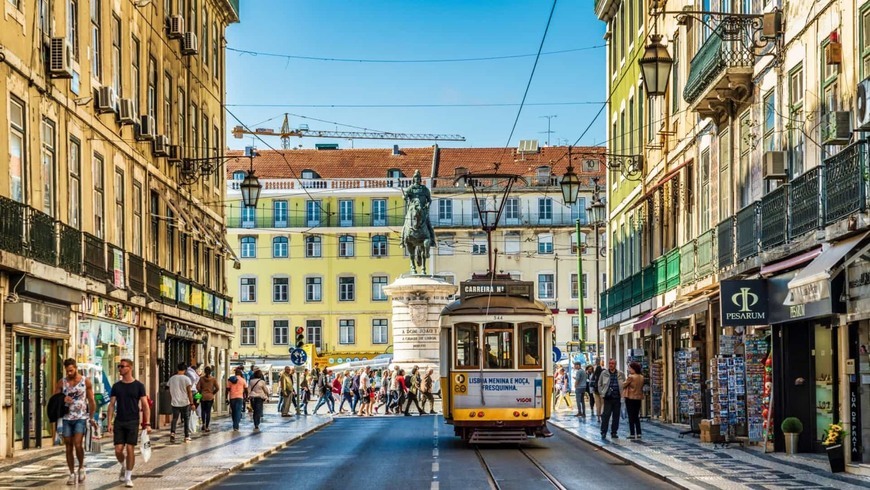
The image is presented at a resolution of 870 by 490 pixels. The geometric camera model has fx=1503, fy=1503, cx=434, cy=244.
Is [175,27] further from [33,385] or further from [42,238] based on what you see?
[33,385]

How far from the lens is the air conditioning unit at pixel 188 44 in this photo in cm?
4238

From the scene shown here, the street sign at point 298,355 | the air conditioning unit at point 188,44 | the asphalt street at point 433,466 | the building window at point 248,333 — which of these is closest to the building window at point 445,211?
the building window at point 248,333

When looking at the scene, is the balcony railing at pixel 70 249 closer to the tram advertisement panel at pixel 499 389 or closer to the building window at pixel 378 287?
the tram advertisement panel at pixel 499 389

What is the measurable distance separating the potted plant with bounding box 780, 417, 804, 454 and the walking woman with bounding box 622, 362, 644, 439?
589 centimetres

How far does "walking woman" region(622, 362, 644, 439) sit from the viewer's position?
98.9 feet

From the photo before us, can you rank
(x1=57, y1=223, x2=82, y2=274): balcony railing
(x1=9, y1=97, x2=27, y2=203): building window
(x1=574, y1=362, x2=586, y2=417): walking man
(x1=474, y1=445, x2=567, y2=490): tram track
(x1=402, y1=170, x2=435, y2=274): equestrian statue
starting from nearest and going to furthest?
(x1=474, y1=445, x2=567, y2=490): tram track, (x1=9, y1=97, x2=27, y2=203): building window, (x1=57, y1=223, x2=82, y2=274): balcony railing, (x1=574, y1=362, x2=586, y2=417): walking man, (x1=402, y1=170, x2=435, y2=274): equestrian statue

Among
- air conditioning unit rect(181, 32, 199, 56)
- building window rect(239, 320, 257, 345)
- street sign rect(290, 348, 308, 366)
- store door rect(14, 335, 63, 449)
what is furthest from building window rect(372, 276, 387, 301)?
store door rect(14, 335, 63, 449)

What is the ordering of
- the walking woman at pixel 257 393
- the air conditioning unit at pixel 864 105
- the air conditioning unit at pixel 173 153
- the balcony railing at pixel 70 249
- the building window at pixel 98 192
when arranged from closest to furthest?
1. the air conditioning unit at pixel 864 105
2. the balcony railing at pixel 70 249
3. the building window at pixel 98 192
4. the walking woman at pixel 257 393
5. the air conditioning unit at pixel 173 153

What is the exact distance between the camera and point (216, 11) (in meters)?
50.5

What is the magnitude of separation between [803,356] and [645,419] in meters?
16.2

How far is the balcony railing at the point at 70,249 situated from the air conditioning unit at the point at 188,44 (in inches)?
554

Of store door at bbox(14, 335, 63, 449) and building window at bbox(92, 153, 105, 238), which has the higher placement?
building window at bbox(92, 153, 105, 238)

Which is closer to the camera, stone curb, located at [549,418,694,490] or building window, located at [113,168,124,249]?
stone curb, located at [549,418,694,490]

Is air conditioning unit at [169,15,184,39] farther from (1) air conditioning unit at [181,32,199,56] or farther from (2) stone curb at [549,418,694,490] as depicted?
(2) stone curb at [549,418,694,490]
